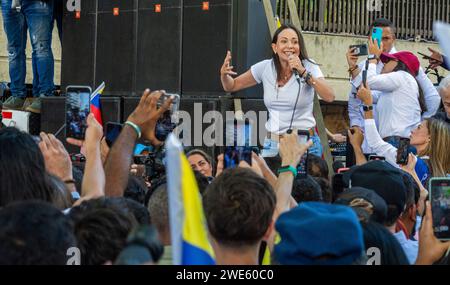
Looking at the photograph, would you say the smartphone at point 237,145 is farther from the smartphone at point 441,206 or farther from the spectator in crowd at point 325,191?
the smartphone at point 441,206

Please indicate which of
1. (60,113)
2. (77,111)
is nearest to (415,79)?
(60,113)

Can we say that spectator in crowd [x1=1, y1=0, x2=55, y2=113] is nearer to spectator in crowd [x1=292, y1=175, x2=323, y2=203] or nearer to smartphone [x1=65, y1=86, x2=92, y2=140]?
smartphone [x1=65, y1=86, x2=92, y2=140]

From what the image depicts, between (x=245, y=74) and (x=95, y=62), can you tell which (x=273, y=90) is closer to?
(x=245, y=74)

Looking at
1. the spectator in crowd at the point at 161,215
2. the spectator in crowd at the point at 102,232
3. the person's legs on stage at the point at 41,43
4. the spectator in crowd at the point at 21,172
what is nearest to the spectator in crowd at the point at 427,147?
the spectator in crowd at the point at 161,215

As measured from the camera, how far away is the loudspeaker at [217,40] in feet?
29.6

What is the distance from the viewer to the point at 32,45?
33.7 feet

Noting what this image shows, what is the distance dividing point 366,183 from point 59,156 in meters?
1.62

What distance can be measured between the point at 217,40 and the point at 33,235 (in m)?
6.59

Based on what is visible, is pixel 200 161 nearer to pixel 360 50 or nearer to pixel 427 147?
pixel 427 147

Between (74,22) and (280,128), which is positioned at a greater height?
(74,22)

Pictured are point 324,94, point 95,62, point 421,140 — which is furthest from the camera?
point 95,62

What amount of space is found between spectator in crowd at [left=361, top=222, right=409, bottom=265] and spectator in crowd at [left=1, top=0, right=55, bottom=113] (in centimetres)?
692
